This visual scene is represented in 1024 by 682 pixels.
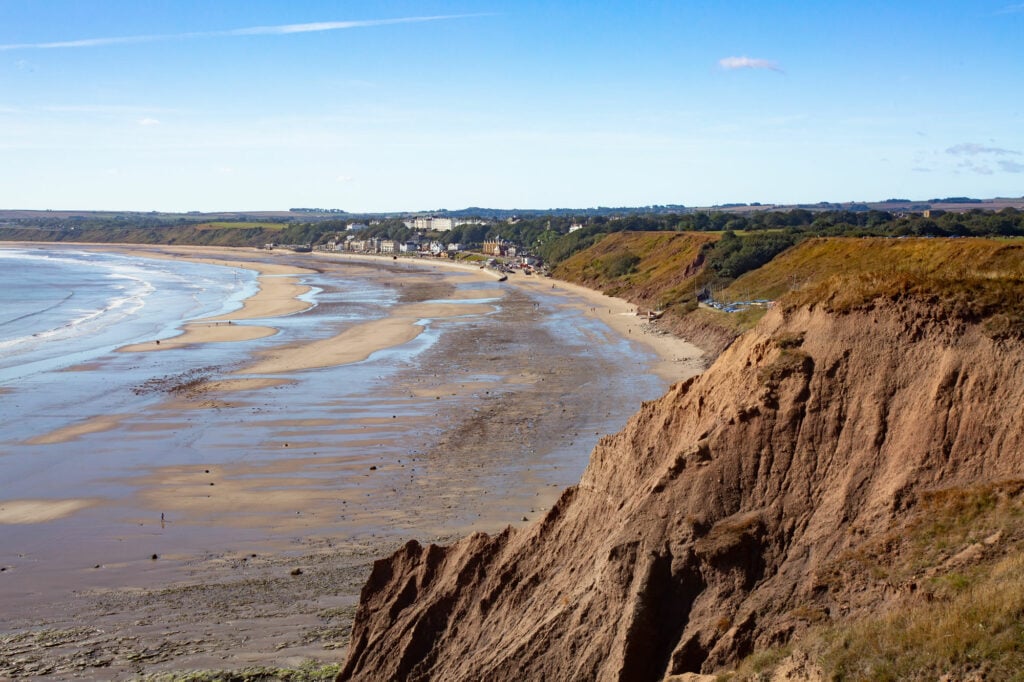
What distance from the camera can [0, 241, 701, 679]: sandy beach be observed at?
61.9ft

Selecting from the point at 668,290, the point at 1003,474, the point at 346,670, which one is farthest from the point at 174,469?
the point at 668,290

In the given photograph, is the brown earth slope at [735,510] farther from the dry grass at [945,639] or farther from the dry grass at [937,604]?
the dry grass at [945,639]

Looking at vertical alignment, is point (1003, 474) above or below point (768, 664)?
above

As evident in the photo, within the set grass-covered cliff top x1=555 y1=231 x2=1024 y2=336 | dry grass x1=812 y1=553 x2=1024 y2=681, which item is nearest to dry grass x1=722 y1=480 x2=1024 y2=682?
dry grass x1=812 y1=553 x2=1024 y2=681

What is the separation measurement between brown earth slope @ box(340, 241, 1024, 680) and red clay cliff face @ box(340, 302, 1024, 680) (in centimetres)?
3

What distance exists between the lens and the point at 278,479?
2952 cm

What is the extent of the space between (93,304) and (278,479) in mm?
68758

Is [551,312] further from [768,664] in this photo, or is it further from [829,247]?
[768,664]

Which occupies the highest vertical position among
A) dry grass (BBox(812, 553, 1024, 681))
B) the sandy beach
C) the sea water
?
dry grass (BBox(812, 553, 1024, 681))

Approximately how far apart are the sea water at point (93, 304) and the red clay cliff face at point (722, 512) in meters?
41.4

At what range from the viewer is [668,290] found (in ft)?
282

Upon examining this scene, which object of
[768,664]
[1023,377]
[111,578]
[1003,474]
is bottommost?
[111,578]

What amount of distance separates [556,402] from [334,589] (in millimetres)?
21069

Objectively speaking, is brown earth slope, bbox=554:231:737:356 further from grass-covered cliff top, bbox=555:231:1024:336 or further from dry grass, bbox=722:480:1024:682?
dry grass, bbox=722:480:1024:682
